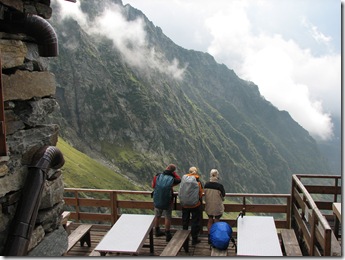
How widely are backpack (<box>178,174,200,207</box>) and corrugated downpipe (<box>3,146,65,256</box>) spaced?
5.19 meters

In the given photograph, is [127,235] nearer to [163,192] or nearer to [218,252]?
[163,192]

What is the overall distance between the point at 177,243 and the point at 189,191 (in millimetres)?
1278

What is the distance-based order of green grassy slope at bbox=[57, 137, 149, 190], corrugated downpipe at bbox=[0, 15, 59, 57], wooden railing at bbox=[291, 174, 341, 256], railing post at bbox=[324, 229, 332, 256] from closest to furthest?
corrugated downpipe at bbox=[0, 15, 59, 57]
railing post at bbox=[324, 229, 332, 256]
wooden railing at bbox=[291, 174, 341, 256]
green grassy slope at bbox=[57, 137, 149, 190]

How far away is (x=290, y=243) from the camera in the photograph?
10.2 m

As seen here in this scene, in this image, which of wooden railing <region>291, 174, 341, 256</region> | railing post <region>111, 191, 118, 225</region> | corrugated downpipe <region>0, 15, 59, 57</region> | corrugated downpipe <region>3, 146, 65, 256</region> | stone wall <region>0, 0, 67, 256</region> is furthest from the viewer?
railing post <region>111, 191, 118, 225</region>

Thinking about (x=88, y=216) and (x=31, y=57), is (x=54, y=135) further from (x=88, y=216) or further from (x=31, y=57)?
(x=88, y=216)

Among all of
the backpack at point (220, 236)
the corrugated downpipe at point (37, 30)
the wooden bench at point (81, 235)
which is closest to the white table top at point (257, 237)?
the backpack at point (220, 236)

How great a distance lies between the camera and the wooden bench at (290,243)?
31.7ft

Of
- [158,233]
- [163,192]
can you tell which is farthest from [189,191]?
[158,233]

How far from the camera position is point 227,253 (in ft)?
32.2

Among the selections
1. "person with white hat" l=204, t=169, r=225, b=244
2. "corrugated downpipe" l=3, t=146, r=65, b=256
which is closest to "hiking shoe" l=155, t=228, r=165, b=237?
"person with white hat" l=204, t=169, r=225, b=244

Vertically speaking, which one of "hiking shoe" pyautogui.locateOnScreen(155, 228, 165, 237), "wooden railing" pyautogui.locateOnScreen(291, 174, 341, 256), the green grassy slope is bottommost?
the green grassy slope

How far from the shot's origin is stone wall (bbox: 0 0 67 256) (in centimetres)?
509

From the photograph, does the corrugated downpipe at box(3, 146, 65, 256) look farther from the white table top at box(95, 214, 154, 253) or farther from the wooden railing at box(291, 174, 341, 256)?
the wooden railing at box(291, 174, 341, 256)
